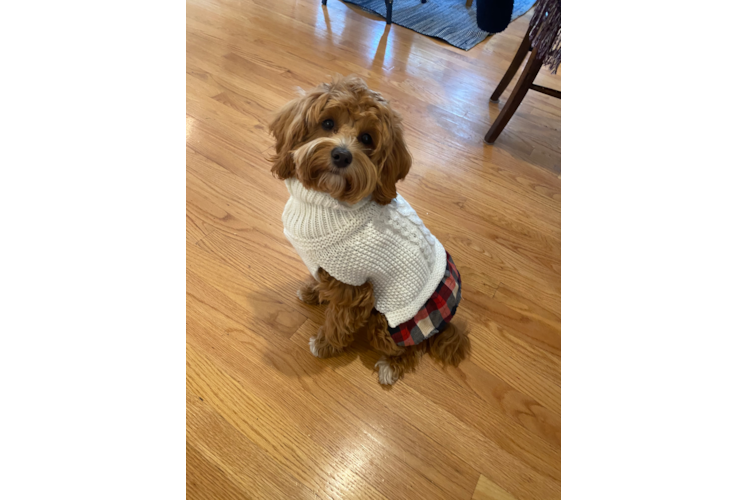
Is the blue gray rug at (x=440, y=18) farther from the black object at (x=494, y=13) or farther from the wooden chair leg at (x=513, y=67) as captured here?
the black object at (x=494, y=13)

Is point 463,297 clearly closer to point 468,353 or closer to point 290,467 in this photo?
point 468,353

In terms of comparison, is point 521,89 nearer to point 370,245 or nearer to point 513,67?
point 513,67

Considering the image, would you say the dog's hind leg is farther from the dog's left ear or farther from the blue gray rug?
the blue gray rug

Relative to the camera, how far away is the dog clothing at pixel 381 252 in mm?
1001

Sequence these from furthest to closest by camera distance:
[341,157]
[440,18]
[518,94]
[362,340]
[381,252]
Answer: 1. [440,18]
2. [518,94]
3. [362,340]
4. [381,252]
5. [341,157]

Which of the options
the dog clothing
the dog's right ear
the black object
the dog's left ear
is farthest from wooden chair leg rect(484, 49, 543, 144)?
the dog's right ear

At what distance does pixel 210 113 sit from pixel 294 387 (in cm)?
150

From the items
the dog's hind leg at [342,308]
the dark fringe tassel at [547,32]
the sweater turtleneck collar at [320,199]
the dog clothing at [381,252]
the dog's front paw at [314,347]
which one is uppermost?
the dark fringe tassel at [547,32]

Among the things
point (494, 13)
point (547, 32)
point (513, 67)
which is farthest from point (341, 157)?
point (513, 67)

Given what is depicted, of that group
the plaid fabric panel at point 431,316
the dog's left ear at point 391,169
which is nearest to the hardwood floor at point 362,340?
the plaid fabric panel at point 431,316

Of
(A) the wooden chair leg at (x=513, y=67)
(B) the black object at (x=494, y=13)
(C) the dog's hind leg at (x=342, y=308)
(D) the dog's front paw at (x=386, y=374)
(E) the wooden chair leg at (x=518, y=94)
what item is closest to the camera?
(C) the dog's hind leg at (x=342, y=308)

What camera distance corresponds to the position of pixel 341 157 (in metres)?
0.93

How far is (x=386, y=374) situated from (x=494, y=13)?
162 centimetres

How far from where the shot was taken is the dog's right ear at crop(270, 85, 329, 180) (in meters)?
0.97
